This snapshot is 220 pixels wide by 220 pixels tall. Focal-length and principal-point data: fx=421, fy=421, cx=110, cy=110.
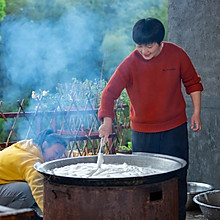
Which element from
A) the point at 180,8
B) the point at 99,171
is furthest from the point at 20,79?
the point at 99,171

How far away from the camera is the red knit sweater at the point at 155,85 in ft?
11.6

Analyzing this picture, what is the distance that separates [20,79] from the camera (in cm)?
1627

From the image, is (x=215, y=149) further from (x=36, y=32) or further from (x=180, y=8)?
(x=36, y=32)

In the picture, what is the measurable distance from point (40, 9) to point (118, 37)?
3.59 metres

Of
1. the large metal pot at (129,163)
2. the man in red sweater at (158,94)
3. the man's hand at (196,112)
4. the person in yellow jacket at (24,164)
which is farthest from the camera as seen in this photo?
the person in yellow jacket at (24,164)

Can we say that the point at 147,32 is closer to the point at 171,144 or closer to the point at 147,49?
the point at 147,49

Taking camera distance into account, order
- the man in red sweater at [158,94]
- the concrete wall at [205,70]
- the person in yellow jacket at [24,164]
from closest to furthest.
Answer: the man in red sweater at [158,94] → the person in yellow jacket at [24,164] → the concrete wall at [205,70]

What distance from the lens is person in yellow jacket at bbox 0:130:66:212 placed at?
3.80 metres

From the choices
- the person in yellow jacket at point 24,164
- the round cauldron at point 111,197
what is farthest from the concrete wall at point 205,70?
the round cauldron at point 111,197

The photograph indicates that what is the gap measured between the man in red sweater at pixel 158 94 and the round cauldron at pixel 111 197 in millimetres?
861

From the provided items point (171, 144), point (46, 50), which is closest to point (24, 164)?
point (171, 144)

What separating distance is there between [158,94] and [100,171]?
95 cm

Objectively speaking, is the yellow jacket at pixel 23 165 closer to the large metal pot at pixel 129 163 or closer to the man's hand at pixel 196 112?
the large metal pot at pixel 129 163

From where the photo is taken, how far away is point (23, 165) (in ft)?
12.5
